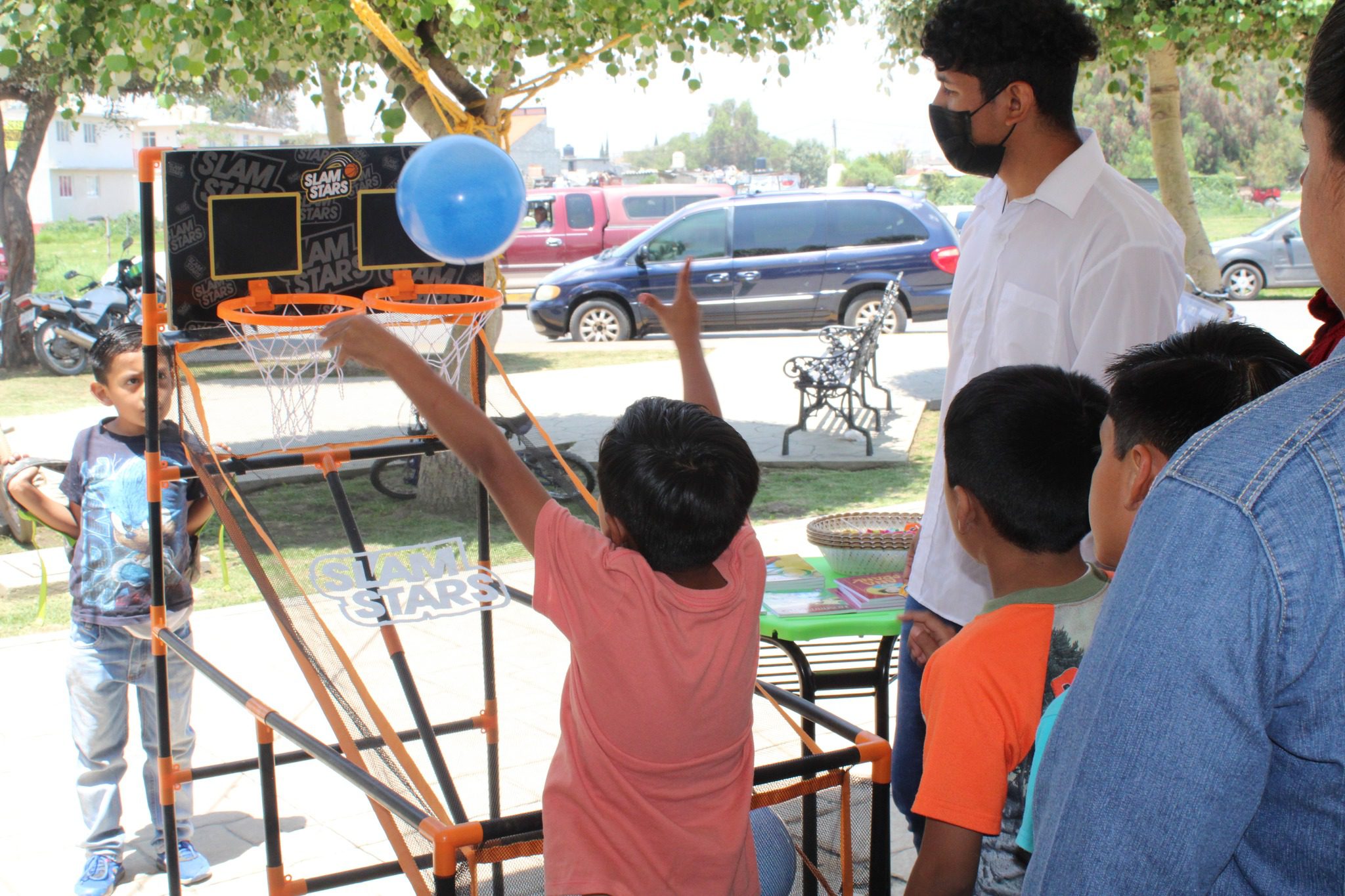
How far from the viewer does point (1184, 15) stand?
6.54 meters

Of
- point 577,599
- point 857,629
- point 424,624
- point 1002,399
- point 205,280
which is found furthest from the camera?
point 424,624

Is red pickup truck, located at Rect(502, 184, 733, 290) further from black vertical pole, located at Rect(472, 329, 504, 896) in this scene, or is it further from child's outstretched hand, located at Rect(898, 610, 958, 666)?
child's outstretched hand, located at Rect(898, 610, 958, 666)

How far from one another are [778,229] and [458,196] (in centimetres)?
1183

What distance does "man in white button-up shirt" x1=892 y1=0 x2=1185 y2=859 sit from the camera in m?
2.17

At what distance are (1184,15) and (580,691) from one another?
640 centimetres

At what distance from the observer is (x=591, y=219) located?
19.5 metres

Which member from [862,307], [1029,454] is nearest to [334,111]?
[862,307]

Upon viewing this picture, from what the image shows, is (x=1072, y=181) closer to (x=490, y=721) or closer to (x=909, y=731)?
(x=909, y=731)

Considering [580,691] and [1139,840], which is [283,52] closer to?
[580,691]

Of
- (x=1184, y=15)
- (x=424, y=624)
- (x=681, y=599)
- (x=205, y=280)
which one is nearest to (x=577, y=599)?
(x=681, y=599)

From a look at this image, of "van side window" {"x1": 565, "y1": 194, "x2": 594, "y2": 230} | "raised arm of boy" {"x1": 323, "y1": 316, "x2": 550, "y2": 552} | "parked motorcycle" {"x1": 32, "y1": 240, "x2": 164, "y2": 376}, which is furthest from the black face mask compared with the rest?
"van side window" {"x1": 565, "y1": 194, "x2": 594, "y2": 230}

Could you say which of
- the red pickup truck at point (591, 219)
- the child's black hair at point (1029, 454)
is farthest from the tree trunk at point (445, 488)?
the red pickup truck at point (591, 219)

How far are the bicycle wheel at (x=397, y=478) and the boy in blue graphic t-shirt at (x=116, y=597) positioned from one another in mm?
4051

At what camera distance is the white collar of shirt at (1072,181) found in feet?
7.38
